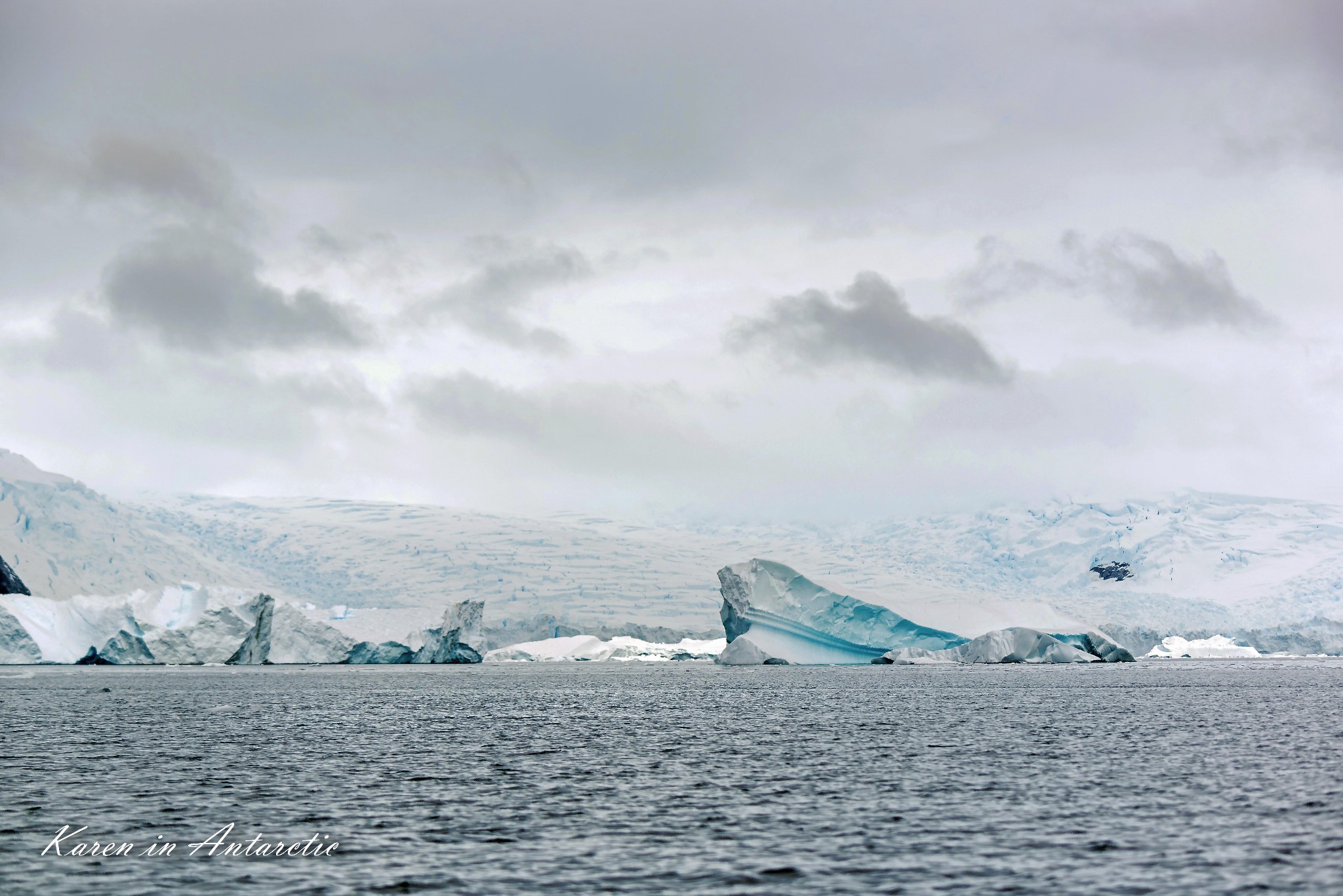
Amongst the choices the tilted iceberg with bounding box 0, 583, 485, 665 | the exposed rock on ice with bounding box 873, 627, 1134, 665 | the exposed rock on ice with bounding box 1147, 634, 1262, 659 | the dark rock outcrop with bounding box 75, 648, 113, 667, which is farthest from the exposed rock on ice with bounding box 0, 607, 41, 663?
the exposed rock on ice with bounding box 1147, 634, 1262, 659

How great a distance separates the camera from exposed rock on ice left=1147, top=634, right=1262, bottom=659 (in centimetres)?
11881

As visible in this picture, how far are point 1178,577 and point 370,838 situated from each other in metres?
157

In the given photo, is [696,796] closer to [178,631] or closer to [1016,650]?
[1016,650]

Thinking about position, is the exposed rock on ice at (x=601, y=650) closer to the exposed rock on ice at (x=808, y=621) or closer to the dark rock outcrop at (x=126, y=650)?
the exposed rock on ice at (x=808, y=621)

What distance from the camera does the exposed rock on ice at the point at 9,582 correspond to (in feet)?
332

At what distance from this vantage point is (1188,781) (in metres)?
21.9

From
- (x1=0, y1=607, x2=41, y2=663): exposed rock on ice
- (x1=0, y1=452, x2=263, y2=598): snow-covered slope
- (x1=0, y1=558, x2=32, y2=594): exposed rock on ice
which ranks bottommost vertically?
(x1=0, y1=607, x2=41, y2=663): exposed rock on ice

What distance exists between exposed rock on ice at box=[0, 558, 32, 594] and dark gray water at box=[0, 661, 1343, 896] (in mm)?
65387

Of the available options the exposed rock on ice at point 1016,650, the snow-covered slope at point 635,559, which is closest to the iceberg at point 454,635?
the snow-covered slope at point 635,559

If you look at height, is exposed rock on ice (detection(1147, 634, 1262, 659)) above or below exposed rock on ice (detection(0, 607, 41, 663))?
above

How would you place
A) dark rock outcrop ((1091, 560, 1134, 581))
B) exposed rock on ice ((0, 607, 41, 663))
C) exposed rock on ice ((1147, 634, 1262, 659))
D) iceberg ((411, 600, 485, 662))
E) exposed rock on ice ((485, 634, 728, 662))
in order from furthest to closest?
dark rock outcrop ((1091, 560, 1134, 581))
exposed rock on ice ((485, 634, 728, 662))
exposed rock on ice ((1147, 634, 1262, 659))
iceberg ((411, 600, 485, 662))
exposed rock on ice ((0, 607, 41, 663))

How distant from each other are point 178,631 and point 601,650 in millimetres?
46448

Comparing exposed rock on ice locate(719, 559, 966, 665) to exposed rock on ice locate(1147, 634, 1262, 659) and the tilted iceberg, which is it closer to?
the tilted iceberg

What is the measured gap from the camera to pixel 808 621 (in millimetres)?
83062
